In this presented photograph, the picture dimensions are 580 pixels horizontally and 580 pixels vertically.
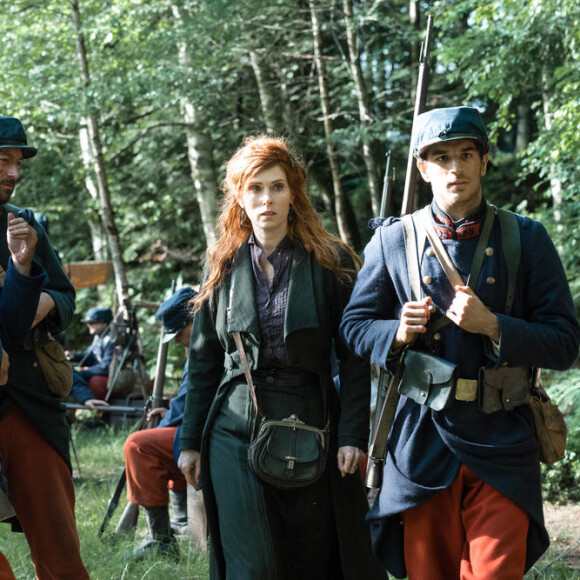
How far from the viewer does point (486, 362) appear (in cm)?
310

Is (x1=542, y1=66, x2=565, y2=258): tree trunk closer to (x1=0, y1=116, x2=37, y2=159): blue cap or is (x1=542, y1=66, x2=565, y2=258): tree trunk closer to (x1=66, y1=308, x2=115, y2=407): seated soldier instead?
(x1=0, y1=116, x2=37, y2=159): blue cap

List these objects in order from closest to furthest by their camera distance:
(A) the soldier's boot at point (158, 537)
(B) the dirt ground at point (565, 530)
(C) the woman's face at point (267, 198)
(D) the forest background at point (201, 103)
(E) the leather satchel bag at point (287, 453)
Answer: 1. (E) the leather satchel bag at point (287, 453)
2. (C) the woman's face at point (267, 198)
3. (B) the dirt ground at point (565, 530)
4. (A) the soldier's boot at point (158, 537)
5. (D) the forest background at point (201, 103)

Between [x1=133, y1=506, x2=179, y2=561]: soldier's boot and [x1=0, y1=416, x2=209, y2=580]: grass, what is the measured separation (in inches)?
2.7

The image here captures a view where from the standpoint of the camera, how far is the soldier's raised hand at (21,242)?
3715mm

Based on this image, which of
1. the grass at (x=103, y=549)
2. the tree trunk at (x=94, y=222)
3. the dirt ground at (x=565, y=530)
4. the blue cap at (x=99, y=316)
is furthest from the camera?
the tree trunk at (x=94, y=222)

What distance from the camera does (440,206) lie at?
321 centimetres

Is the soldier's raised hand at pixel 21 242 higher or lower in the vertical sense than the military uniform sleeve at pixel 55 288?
higher

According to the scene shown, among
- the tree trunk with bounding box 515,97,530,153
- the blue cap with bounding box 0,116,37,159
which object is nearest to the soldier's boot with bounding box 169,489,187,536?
the blue cap with bounding box 0,116,37,159

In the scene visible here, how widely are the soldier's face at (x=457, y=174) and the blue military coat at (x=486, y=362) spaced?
0.13 metres

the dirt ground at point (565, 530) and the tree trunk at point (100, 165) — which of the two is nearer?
the dirt ground at point (565, 530)

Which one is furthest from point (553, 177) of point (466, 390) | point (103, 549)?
point (466, 390)

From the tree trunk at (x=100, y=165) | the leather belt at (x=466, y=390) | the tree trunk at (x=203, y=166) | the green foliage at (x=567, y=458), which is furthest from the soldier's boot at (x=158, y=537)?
the tree trunk at (x=203, y=166)

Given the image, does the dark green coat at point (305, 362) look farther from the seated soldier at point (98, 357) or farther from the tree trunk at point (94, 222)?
the tree trunk at point (94, 222)

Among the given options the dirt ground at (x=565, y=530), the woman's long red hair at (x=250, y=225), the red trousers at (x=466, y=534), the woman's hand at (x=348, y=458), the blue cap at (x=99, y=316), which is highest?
the woman's long red hair at (x=250, y=225)
